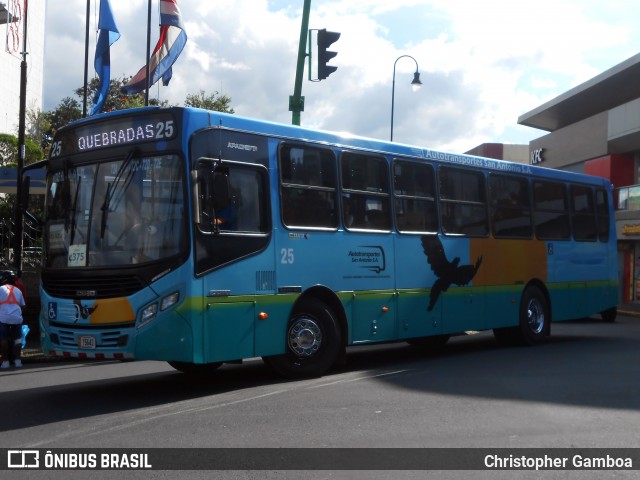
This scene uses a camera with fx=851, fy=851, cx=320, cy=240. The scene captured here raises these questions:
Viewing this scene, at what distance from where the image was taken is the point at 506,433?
7.50 metres

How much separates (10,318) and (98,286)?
20.4 feet

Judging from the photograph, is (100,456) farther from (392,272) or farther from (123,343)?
(392,272)

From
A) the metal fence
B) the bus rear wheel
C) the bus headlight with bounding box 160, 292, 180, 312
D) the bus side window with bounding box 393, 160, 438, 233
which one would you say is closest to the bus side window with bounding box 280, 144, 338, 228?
the bus side window with bounding box 393, 160, 438, 233

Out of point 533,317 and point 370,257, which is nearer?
point 370,257

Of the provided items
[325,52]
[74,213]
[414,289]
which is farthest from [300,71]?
[74,213]

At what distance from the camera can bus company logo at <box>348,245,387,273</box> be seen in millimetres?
11836

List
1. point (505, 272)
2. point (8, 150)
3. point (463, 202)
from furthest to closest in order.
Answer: point (8, 150) → point (505, 272) → point (463, 202)

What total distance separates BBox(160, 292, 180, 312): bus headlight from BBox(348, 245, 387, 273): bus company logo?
306 cm

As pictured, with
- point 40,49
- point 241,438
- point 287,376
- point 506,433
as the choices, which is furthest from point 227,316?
point 40,49

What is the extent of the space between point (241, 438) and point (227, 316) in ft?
9.01

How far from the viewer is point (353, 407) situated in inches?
346

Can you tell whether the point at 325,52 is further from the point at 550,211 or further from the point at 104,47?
the point at 104,47

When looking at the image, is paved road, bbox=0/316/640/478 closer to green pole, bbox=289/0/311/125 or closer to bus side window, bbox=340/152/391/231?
bus side window, bbox=340/152/391/231

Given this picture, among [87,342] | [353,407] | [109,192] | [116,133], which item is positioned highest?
[116,133]
